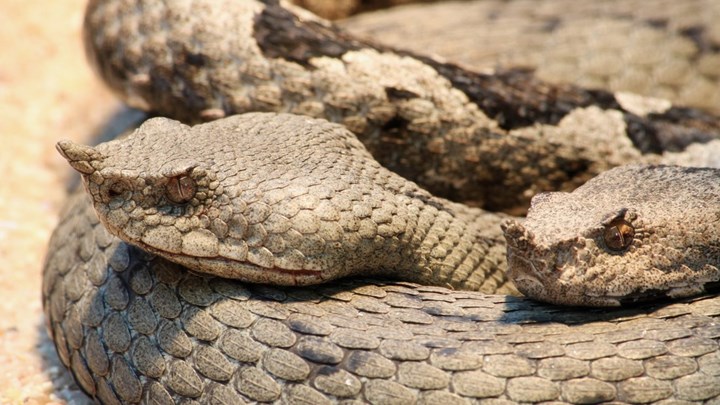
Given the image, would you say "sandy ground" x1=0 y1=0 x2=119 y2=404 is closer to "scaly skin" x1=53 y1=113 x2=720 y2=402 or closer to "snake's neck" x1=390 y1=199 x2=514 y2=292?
"scaly skin" x1=53 y1=113 x2=720 y2=402

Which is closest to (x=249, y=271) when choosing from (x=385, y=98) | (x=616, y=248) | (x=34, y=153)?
(x=616, y=248)

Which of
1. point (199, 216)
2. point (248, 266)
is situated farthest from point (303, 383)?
point (199, 216)

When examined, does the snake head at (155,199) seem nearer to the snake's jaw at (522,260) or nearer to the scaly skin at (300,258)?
the scaly skin at (300,258)

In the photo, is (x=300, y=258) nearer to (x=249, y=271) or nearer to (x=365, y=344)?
(x=249, y=271)

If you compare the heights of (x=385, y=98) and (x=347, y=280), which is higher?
(x=385, y=98)

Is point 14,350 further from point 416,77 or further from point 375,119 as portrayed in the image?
point 416,77

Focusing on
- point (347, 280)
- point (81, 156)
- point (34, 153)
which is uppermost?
point (81, 156)
